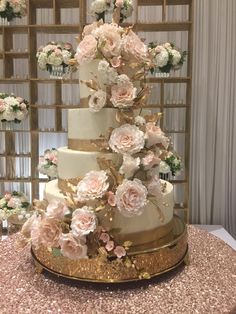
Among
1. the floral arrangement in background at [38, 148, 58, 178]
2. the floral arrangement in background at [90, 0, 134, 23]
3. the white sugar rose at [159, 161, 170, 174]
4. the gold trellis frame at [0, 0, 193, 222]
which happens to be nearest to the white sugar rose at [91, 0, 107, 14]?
the floral arrangement in background at [90, 0, 134, 23]

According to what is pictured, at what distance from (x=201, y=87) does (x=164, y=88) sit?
1.32 ft

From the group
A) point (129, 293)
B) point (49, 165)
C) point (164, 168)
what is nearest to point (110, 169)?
point (129, 293)

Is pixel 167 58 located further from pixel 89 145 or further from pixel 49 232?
pixel 49 232

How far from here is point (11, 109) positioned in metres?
3.08

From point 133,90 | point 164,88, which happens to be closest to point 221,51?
point 164,88

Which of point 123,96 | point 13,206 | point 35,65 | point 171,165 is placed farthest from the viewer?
point 35,65

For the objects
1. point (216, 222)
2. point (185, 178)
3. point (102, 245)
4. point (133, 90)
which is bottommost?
point (216, 222)

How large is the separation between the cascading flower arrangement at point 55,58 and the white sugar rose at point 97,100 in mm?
1908

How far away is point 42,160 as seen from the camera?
322 centimetres

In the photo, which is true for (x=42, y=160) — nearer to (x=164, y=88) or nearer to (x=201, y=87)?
(x=164, y=88)

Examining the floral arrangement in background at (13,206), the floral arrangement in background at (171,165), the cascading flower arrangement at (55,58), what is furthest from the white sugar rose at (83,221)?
the cascading flower arrangement at (55,58)

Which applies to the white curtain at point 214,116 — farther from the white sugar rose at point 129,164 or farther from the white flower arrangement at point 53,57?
the white sugar rose at point 129,164

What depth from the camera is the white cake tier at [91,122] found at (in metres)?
1.26

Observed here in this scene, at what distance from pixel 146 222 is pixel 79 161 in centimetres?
32
